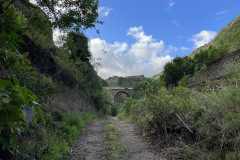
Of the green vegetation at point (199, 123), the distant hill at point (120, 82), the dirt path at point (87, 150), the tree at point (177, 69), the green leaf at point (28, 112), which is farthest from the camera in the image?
the distant hill at point (120, 82)

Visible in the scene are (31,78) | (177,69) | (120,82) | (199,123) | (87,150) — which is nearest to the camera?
(31,78)

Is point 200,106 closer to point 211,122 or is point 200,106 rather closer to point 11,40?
point 211,122

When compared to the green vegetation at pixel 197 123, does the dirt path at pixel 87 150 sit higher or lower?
lower

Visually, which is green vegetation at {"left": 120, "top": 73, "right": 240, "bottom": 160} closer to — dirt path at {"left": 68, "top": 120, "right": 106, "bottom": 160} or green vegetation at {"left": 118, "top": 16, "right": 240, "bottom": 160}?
green vegetation at {"left": 118, "top": 16, "right": 240, "bottom": 160}

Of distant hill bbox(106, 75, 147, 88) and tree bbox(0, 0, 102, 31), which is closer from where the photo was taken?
tree bbox(0, 0, 102, 31)

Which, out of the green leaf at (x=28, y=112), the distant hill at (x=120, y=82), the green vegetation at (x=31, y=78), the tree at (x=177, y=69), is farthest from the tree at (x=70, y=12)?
the distant hill at (x=120, y=82)

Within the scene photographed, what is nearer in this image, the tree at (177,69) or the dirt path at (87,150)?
the dirt path at (87,150)

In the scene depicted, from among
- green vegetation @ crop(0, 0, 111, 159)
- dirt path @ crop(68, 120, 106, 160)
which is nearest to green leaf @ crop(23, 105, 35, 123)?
green vegetation @ crop(0, 0, 111, 159)

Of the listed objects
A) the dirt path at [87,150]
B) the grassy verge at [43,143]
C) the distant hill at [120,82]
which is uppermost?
the distant hill at [120,82]

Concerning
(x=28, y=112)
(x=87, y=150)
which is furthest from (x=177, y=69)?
(x=28, y=112)

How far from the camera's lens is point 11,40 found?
1.06 m

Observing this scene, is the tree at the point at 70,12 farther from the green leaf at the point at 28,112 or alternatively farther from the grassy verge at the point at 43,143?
the green leaf at the point at 28,112

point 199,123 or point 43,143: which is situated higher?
point 199,123

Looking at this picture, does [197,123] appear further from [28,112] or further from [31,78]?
[28,112]
